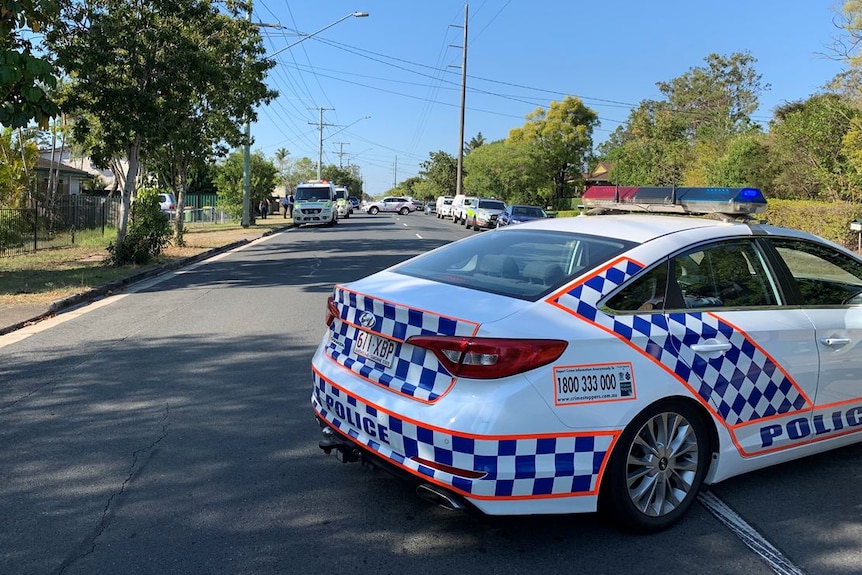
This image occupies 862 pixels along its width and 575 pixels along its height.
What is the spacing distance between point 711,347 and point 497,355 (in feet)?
4.03

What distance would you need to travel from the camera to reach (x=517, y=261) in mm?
4094

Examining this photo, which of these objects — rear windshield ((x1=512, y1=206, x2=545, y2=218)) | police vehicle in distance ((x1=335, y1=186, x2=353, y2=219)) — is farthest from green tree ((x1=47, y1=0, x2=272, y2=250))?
police vehicle in distance ((x1=335, y1=186, x2=353, y2=219))

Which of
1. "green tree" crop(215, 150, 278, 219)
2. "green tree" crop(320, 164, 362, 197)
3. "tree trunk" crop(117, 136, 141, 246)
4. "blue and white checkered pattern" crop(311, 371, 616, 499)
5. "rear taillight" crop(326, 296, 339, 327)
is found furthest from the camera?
"green tree" crop(320, 164, 362, 197)

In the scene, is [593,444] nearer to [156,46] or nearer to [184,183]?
[156,46]

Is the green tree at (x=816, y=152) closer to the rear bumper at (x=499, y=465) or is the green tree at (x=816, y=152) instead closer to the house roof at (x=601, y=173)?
the rear bumper at (x=499, y=465)

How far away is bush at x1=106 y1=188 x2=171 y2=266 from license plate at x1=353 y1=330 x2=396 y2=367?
1295 cm

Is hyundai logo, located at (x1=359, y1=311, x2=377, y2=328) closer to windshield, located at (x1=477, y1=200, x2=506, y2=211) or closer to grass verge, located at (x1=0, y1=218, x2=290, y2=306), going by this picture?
grass verge, located at (x1=0, y1=218, x2=290, y2=306)

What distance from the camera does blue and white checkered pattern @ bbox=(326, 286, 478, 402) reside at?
124 inches

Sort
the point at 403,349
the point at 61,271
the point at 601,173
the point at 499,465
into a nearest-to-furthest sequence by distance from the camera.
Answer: the point at 499,465
the point at 403,349
the point at 61,271
the point at 601,173

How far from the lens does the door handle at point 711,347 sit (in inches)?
136

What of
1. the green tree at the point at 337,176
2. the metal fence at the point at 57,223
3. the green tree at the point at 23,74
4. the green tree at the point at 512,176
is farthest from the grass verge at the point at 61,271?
the green tree at the point at 337,176

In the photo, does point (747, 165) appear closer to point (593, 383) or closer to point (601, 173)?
point (593, 383)

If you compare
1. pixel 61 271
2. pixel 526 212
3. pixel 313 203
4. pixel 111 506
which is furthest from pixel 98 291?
pixel 313 203

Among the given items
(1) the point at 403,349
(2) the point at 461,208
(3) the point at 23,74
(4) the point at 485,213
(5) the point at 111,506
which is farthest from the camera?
(2) the point at 461,208
